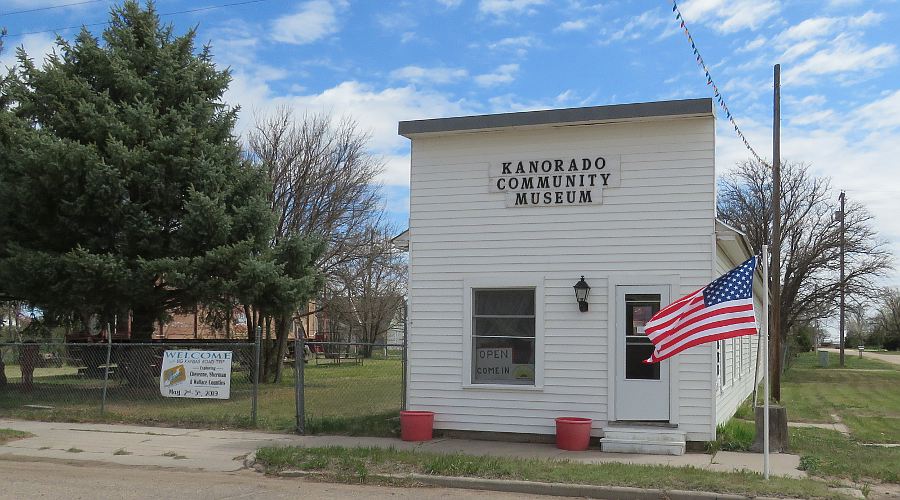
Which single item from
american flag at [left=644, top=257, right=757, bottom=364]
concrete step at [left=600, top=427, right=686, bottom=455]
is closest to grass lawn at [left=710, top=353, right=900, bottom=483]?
concrete step at [left=600, top=427, right=686, bottom=455]

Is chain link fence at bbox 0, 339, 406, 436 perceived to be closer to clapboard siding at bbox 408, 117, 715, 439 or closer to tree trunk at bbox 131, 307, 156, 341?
tree trunk at bbox 131, 307, 156, 341

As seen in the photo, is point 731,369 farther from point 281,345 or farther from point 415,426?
point 281,345

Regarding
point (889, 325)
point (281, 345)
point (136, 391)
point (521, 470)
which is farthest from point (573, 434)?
point (889, 325)

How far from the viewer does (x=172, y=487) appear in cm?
940

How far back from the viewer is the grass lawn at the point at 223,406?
14688 millimetres

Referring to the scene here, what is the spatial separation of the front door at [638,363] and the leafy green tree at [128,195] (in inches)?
434

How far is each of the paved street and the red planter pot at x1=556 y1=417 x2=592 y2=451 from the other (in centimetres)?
281

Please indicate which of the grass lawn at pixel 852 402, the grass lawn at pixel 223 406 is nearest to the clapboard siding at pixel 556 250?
the grass lawn at pixel 223 406

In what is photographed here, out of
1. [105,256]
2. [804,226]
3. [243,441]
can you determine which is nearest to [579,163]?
[243,441]

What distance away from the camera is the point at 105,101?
2089 cm

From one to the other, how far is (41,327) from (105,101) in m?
7.03

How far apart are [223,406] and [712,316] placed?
11664mm

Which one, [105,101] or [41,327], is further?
[41,327]

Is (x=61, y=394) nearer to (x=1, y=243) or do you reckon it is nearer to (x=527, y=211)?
(x=1, y=243)
